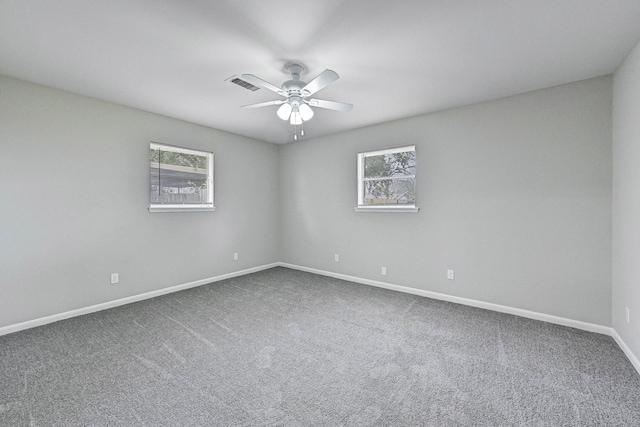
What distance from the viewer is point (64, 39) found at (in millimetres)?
2078

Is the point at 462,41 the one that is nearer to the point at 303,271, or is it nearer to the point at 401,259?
the point at 401,259

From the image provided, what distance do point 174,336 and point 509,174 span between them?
3.89 metres

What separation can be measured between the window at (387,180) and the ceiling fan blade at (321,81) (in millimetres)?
2000

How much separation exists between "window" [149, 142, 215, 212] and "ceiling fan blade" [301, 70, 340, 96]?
2.48 m

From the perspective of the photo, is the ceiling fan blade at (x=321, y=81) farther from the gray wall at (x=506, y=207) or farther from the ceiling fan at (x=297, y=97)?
the gray wall at (x=506, y=207)

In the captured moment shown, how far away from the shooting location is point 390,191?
4176mm

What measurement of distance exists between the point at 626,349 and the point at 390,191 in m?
2.80

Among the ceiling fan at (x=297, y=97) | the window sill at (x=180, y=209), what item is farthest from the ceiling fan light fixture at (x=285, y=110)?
the window sill at (x=180, y=209)

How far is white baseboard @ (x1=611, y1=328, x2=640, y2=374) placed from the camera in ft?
6.70

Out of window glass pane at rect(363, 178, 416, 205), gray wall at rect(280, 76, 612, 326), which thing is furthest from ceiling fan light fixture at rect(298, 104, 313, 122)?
window glass pane at rect(363, 178, 416, 205)

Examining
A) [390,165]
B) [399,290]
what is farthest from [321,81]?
[399,290]

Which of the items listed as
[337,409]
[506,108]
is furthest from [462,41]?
[337,409]

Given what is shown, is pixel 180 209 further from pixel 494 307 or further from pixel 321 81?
pixel 494 307

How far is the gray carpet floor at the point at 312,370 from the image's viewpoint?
162 centimetres
